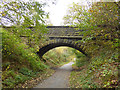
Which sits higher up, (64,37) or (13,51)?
(64,37)

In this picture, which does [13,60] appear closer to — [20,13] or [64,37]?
[20,13]

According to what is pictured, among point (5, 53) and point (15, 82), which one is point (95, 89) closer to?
point (15, 82)

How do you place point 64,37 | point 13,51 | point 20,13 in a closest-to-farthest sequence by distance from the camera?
point 20,13 < point 13,51 < point 64,37

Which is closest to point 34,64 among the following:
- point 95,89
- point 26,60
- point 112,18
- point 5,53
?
point 26,60

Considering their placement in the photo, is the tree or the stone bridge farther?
the stone bridge

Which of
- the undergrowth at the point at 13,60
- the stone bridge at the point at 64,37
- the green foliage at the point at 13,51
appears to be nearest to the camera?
the undergrowth at the point at 13,60

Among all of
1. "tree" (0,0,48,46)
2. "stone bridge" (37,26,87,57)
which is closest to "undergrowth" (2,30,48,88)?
"tree" (0,0,48,46)

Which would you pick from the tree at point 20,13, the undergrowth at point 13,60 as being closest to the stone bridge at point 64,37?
the undergrowth at point 13,60

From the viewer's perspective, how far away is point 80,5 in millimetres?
9219

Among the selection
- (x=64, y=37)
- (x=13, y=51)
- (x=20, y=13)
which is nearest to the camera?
(x=20, y=13)

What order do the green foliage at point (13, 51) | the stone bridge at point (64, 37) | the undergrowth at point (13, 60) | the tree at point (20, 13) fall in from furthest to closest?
the stone bridge at point (64, 37)
the green foliage at point (13, 51)
the undergrowth at point (13, 60)
the tree at point (20, 13)

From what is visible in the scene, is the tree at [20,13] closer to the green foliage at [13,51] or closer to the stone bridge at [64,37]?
the green foliage at [13,51]

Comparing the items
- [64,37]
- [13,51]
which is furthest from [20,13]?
[64,37]

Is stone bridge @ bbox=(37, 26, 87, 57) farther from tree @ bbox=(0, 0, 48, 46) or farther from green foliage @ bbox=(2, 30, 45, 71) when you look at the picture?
tree @ bbox=(0, 0, 48, 46)
